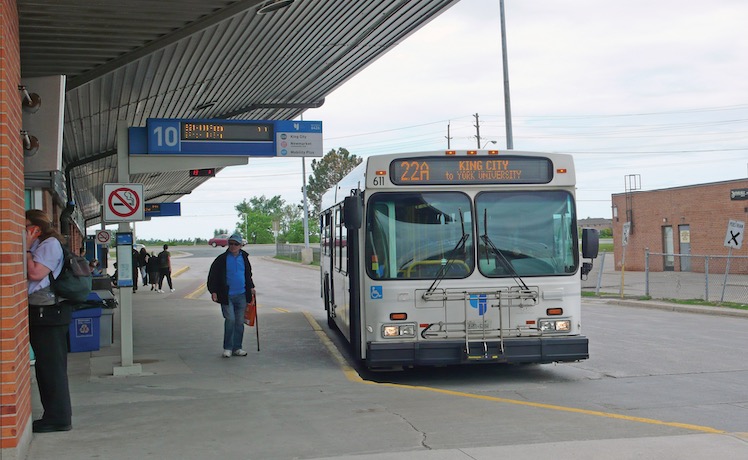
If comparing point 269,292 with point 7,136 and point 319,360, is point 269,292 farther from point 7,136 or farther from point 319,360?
point 7,136

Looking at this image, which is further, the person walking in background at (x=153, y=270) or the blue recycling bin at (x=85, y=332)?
the person walking in background at (x=153, y=270)

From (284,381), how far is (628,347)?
6.44 meters

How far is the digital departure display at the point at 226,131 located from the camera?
12461 mm

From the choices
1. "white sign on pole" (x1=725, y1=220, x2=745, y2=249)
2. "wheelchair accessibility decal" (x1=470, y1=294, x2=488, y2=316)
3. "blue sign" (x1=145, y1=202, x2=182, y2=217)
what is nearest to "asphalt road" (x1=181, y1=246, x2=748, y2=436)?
"wheelchair accessibility decal" (x1=470, y1=294, x2=488, y2=316)

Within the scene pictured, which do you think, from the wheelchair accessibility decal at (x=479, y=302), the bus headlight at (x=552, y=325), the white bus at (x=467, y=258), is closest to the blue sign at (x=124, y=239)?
the white bus at (x=467, y=258)

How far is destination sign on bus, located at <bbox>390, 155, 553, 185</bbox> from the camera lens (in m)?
10.6

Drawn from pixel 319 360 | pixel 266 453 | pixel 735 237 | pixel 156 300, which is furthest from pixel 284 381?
pixel 156 300

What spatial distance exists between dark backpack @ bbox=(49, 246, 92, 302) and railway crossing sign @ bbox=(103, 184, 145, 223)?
13.4 ft

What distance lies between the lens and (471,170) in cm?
1072

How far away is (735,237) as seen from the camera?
2191 centimetres

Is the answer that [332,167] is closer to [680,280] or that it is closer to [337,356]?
[680,280]

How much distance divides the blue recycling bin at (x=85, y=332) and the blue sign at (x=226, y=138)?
11.5 feet

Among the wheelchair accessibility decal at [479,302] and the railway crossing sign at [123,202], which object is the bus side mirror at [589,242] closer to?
the wheelchair accessibility decal at [479,302]

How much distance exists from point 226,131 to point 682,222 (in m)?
30.9
